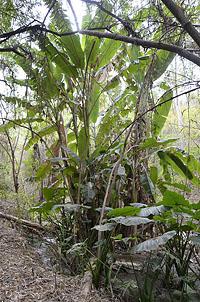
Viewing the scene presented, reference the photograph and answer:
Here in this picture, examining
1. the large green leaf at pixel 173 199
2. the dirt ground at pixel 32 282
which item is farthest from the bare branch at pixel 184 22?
the dirt ground at pixel 32 282

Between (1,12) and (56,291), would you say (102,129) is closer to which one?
(1,12)

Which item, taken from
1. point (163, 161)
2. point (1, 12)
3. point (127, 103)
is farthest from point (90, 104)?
point (1, 12)

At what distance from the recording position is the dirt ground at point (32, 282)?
5.98 feet

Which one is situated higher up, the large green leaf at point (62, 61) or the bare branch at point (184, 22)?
the large green leaf at point (62, 61)

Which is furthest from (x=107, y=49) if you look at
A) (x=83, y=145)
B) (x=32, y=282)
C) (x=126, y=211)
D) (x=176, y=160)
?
(x=32, y=282)

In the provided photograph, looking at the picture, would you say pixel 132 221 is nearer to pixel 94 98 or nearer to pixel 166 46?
pixel 166 46

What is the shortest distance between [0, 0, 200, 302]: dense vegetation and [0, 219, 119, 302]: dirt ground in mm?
175

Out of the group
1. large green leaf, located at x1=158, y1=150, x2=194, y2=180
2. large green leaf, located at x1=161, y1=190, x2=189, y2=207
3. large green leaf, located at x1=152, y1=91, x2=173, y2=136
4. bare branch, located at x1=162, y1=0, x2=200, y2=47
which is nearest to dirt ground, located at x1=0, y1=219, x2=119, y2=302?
large green leaf, located at x1=161, y1=190, x2=189, y2=207

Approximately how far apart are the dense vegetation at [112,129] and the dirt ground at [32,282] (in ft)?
0.58

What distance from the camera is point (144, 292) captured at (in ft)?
6.18

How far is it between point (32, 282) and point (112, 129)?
200 cm

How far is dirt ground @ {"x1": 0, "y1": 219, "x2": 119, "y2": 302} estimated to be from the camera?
1824 mm

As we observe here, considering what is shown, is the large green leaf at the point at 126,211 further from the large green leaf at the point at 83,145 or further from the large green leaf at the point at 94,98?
the large green leaf at the point at 94,98

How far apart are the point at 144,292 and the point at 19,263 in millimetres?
1016
